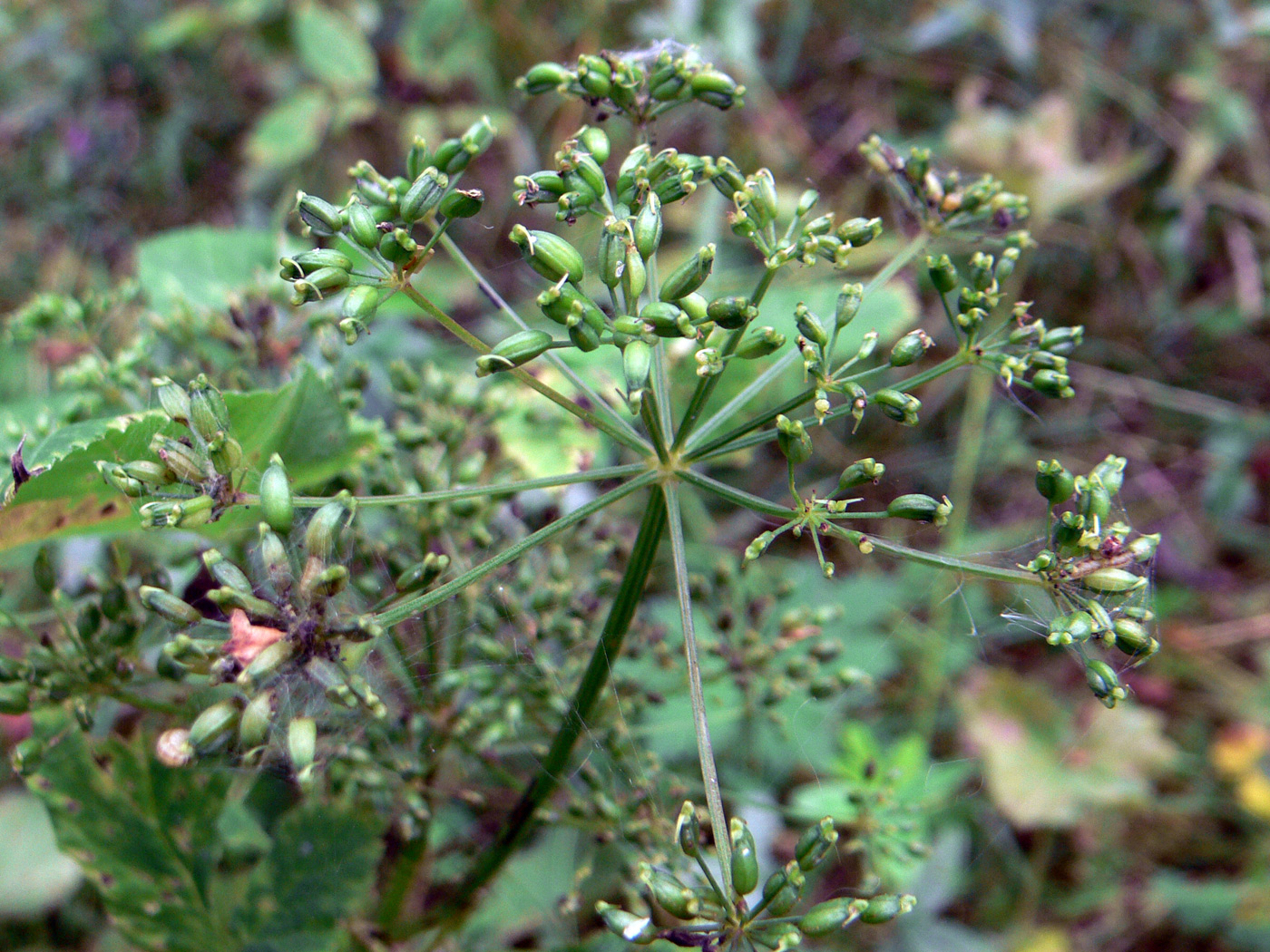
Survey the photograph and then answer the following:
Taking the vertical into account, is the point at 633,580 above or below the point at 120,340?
below

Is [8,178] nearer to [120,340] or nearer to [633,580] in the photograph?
[120,340]

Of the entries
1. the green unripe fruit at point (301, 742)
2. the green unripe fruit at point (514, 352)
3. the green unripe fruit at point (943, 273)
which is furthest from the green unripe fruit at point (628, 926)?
the green unripe fruit at point (943, 273)

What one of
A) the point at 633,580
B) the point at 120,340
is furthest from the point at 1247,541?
the point at 120,340

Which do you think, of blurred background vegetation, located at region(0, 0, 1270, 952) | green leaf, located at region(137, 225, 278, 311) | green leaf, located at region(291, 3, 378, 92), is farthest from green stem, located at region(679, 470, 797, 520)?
green leaf, located at region(291, 3, 378, 92)

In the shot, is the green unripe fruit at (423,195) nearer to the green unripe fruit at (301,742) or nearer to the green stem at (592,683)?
the green stem at (592,683)

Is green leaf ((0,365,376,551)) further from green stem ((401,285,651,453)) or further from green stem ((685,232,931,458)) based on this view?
green stem ((685,232,931,458))

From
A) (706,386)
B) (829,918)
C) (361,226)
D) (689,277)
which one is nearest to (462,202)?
(361,226)
